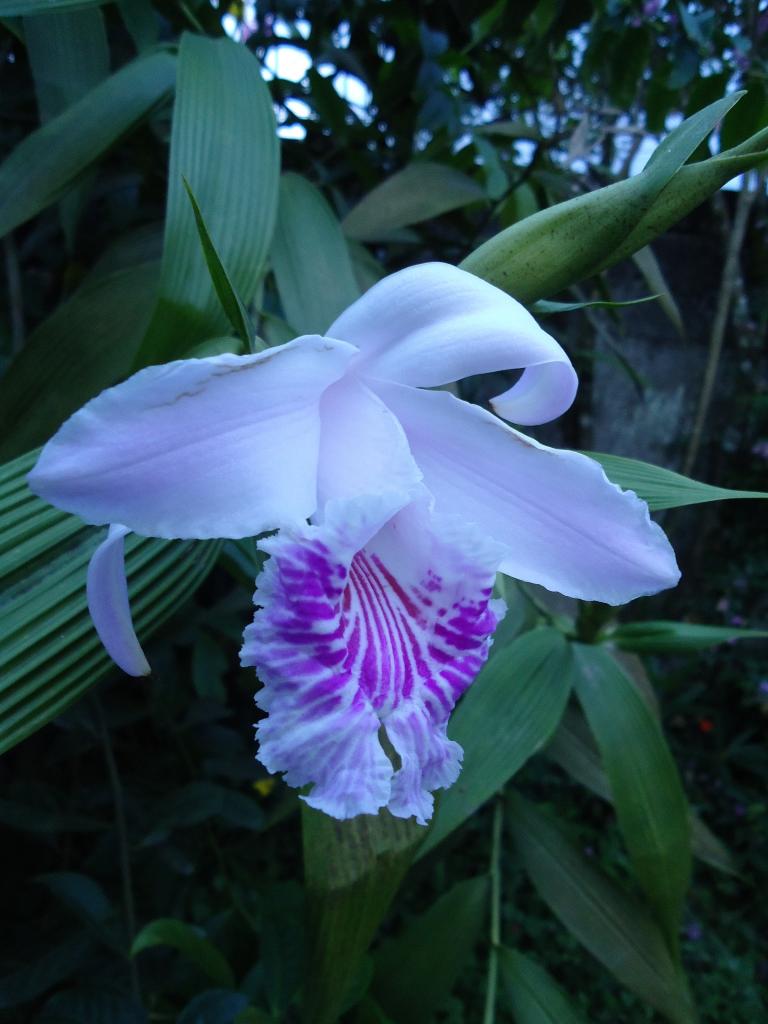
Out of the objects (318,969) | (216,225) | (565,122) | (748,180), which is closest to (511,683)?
(318,969)

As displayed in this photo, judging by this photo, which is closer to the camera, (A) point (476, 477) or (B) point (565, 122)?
(A) point (476, 477)

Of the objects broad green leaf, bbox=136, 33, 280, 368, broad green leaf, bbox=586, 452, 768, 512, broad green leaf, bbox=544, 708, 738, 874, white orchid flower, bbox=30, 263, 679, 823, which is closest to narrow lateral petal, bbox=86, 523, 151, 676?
white orchid flower, bbox=30, 263, 679, 823

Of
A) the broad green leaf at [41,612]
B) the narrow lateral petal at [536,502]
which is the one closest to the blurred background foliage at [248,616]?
the broad green leaf at [41,612]

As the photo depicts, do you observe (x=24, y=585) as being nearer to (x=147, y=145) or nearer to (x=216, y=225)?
(x=216, y=225)

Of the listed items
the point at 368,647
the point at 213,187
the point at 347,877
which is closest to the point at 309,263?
the point at 213,187

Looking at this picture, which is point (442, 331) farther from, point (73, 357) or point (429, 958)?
point (429, 958)

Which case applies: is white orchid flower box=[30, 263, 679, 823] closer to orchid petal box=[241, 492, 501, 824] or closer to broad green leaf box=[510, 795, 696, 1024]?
orchid petal box=[241, 492, 501, 824]
